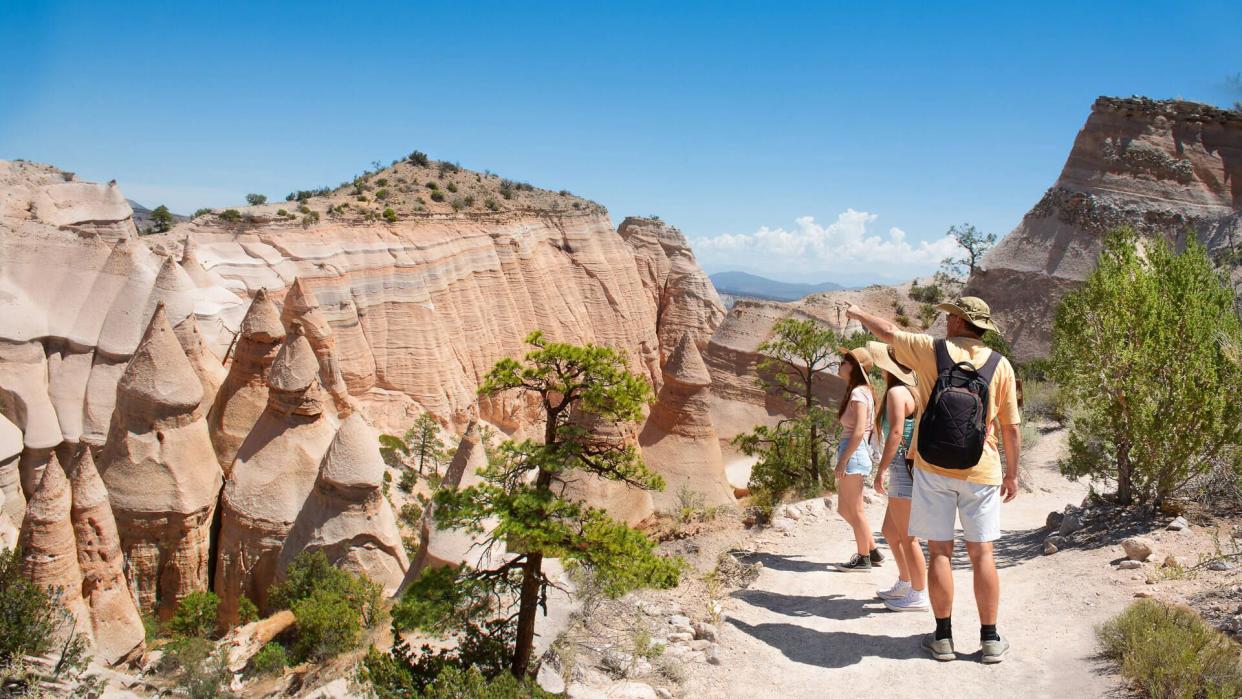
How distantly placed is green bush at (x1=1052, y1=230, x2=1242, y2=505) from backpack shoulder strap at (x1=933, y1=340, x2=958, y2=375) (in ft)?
14.1

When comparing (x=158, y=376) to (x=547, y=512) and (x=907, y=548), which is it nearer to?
(x=547, y=512)

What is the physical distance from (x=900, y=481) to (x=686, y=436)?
818 cm

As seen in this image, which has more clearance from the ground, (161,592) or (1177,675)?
(1177,675)

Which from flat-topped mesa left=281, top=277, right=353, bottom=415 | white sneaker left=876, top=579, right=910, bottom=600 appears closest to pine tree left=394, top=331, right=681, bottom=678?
white sneaker left=876, top=579, right=910, bottom=600

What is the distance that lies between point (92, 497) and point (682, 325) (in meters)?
29.4

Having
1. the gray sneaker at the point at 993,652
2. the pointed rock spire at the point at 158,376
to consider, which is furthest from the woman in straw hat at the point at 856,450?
the pointed rock spire at the point at 158,376

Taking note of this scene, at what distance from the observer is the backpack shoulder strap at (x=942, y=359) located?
4.57 metres

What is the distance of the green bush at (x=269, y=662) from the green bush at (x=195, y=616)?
2.64 metres

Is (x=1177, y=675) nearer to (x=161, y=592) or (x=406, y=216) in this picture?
(x=161, y=592)

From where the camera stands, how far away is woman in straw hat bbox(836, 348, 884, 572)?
240 inches

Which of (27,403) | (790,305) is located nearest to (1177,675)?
(27,403)

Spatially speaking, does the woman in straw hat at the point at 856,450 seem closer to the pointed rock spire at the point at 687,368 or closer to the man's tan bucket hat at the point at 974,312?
the man's tan bucket hat at the point at 974,312

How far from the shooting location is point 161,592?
37.9 feet

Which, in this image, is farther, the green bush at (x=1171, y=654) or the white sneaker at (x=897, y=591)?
the white sneaker at (x=897, y=591)
